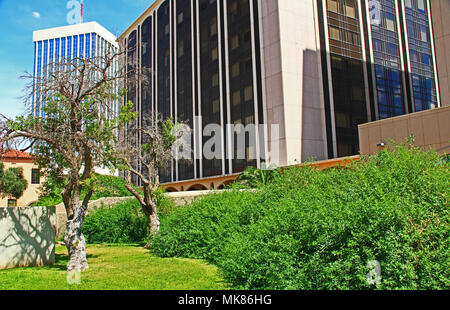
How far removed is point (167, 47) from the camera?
51.5 m

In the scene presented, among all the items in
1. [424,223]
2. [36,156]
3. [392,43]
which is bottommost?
[424,223]

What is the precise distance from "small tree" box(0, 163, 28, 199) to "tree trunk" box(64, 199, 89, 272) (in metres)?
39.6

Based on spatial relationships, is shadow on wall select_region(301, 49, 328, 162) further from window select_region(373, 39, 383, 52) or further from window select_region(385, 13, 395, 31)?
window select_region(385, 13, 395, 31)

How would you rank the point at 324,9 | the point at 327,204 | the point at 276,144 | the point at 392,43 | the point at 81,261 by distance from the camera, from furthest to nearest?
the point at 392,43 → the point at 324,9 → the point at 276,144 → the point at 81,261 → the point at 327,204

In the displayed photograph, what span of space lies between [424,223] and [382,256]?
1.02 meters

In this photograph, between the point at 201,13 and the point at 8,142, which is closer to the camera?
the point at 8,142

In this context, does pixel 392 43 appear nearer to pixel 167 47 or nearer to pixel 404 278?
pixel 167 47

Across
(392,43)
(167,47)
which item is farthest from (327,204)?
(167,47)

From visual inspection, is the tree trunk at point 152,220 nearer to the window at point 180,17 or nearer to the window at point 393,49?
the window at point 393,49

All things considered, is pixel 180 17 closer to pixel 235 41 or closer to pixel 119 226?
pixel 235 41

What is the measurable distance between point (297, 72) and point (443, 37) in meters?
14.8

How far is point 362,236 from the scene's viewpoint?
7254mm
